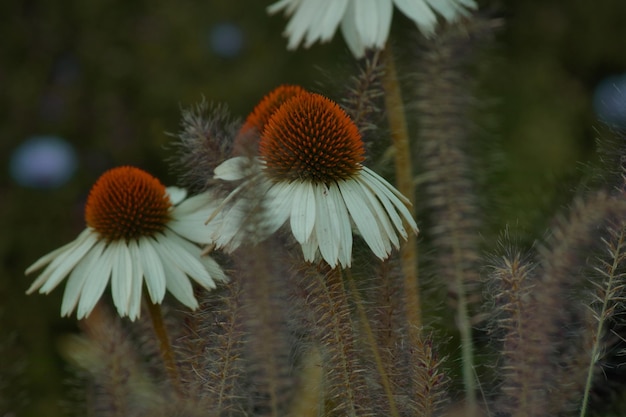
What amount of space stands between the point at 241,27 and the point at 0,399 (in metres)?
2.61

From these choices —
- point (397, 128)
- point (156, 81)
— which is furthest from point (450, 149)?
point (156, 81)

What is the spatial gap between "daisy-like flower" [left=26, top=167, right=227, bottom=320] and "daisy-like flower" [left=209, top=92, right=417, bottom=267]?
11 centimetres

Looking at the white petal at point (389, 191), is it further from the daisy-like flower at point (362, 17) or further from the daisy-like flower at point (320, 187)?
the daisy-like flower at point (362, 17)

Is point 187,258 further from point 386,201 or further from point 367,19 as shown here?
point 367,19

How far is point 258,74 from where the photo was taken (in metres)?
3.28

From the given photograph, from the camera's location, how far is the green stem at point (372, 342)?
3.25 ft

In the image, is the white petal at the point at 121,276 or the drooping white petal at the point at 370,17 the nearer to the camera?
the white petal at the point at 121,276

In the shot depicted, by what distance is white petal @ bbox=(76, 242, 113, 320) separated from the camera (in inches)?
44.1

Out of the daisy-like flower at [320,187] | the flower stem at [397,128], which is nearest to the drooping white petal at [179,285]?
the daisy-like flower at [320,187]

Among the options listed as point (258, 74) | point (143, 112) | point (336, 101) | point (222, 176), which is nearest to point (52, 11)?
point (143, 112)

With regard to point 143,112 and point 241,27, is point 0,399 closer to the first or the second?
point 143,112

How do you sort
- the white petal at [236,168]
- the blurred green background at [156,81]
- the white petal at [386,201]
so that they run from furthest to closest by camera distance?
the blurred green background at [156,81] < the white petal at [386,201] < the white petal at [236,168]

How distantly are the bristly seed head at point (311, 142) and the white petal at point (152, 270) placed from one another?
0.66 feet

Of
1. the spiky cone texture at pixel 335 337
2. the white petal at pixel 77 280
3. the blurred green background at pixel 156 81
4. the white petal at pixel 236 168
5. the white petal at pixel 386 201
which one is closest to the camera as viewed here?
the white petal at pixel 236 168
